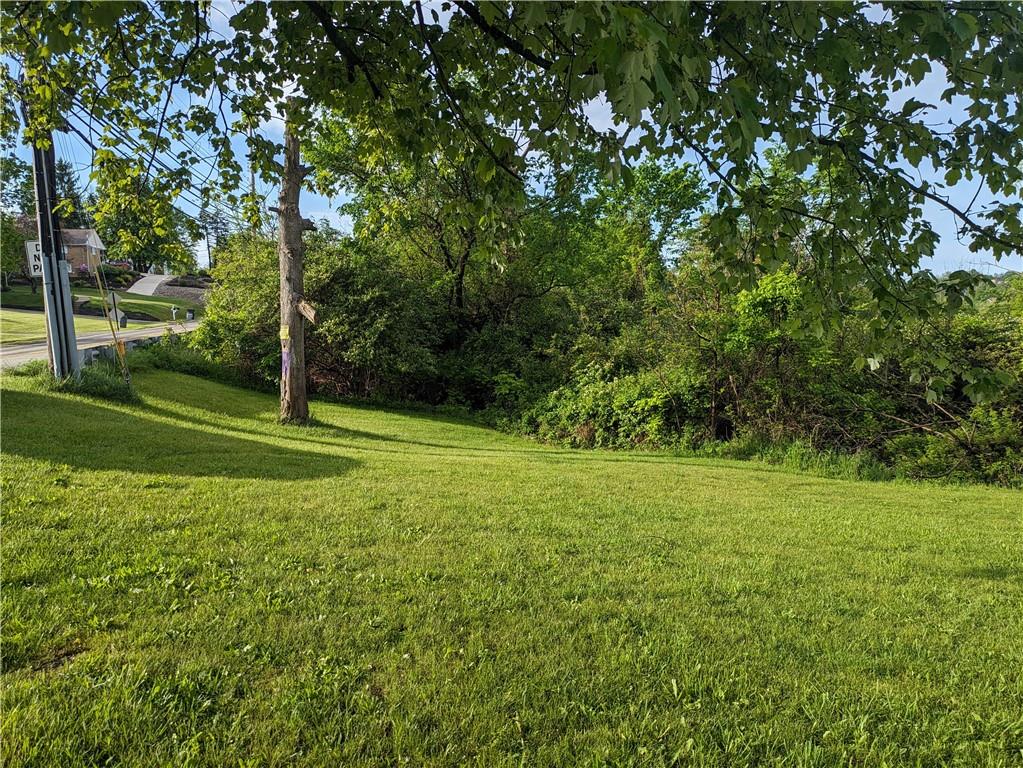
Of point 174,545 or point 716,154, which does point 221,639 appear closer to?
point 174,545

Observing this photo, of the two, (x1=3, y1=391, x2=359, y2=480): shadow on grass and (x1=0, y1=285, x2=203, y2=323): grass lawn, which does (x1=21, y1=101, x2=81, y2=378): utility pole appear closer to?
(x1=3, y1=391, x2=359, y2=480): shadow on grass

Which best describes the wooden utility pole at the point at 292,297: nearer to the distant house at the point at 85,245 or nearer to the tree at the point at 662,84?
the distant house at the point at 85,245

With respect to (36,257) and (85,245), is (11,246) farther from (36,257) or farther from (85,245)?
(36,257)

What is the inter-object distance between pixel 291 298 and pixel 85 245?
361cm

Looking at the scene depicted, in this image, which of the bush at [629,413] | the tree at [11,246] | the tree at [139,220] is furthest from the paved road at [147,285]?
the tree at [139,220]

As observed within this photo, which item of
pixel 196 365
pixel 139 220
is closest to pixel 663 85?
pixel 139 220

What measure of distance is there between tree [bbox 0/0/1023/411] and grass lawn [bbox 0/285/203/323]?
38.8 m

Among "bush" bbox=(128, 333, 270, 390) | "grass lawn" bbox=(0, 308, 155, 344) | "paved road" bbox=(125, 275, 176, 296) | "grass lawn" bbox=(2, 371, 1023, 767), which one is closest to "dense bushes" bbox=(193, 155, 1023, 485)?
"bush" bbox=(128, 333, 270, 390)

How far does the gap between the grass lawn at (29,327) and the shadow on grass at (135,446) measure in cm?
1785

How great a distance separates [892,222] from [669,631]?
7.65ft

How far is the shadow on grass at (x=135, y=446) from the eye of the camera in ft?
19.6

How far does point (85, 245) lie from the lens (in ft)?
33.6

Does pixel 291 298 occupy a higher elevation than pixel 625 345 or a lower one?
higher

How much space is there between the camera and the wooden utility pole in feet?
38.2
